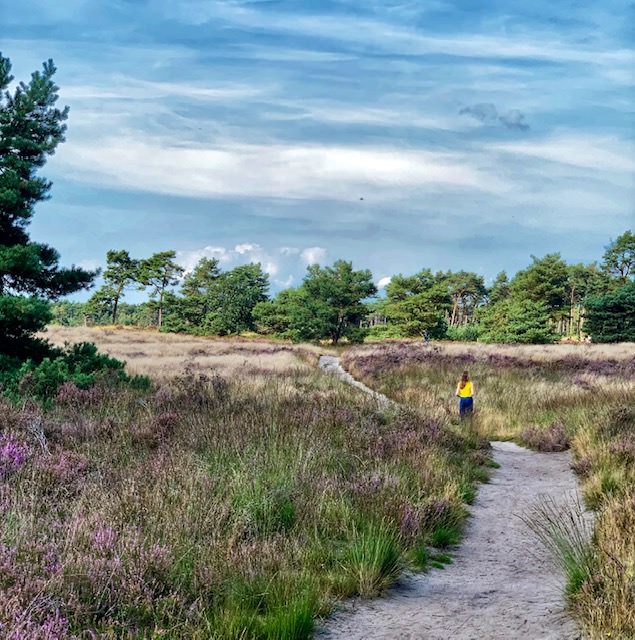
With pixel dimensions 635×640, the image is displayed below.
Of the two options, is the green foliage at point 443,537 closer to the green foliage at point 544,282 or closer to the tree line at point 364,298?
the tree line at point 364,298

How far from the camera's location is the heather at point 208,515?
11.9 feet

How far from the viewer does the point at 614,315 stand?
6194 centimetres

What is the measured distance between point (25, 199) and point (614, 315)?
61.7m

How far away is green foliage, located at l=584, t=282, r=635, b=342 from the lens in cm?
6088

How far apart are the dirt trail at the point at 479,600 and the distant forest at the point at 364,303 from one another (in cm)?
5883

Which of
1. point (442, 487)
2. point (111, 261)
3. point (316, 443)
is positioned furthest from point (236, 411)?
point (111, 261)

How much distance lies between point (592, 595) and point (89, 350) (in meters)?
12.8

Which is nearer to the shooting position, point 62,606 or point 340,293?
point 62,606

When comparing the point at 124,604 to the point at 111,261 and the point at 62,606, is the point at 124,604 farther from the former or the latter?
the point at 111,261

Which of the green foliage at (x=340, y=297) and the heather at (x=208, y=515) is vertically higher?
the green foliage at (x=340, y=297)

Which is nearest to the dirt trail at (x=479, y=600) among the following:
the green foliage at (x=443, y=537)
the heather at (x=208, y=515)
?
the green foliage at (x=443, y=537)

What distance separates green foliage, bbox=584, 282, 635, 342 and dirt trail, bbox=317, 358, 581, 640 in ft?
201

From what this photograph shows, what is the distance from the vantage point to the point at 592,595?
3.91 metres

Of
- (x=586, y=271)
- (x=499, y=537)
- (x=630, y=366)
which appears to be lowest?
(x=499, y=537)
